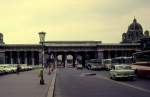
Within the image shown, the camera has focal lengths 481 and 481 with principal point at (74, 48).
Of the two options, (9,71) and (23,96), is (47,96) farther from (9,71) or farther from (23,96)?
(9,71)

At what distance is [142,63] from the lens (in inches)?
1811

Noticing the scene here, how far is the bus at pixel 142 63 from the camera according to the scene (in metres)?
43.9

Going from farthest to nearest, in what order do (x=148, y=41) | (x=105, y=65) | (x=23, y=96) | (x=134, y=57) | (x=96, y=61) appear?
(x=148, y=41), (x=96, y=61), (x=105, y=65), (x=134, y=57), (x=23, y=96)

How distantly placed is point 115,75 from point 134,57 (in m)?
9.68

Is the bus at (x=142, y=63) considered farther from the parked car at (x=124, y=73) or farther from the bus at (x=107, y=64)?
the bus at (x=107, y=64)

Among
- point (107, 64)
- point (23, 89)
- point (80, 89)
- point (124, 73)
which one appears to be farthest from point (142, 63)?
point (107, 64)

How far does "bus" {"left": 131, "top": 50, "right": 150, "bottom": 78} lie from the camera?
144 ft

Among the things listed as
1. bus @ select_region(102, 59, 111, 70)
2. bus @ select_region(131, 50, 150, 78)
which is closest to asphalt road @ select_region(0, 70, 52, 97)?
bus @ select_region(131, 50, 150, 78)

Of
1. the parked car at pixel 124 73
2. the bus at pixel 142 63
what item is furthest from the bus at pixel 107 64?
the parked car at pixel 124 73

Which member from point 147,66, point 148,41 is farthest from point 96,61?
point 147,66

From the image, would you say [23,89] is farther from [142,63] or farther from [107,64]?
[107,64]

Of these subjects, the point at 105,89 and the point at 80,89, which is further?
the point at 80,89

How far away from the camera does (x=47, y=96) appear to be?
2383 cm

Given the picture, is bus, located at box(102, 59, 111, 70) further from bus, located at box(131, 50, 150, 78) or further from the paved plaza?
the paved plaza
